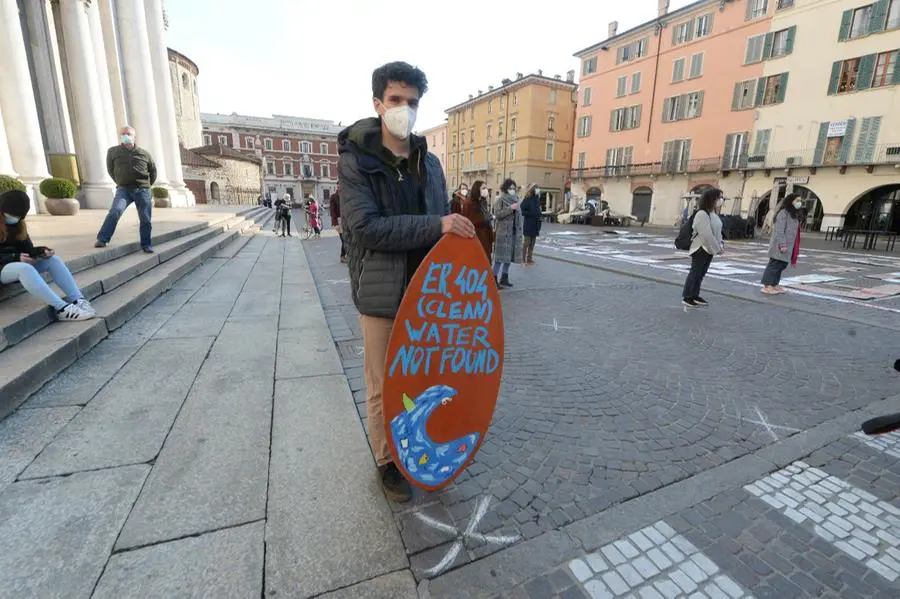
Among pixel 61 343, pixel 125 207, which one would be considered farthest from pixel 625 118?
pixel 61 343

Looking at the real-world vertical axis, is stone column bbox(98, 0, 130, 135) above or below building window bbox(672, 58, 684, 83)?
below

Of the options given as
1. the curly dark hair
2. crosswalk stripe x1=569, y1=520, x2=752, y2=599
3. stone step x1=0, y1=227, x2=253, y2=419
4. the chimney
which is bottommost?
crosswalk stripe x1=569, y1=520, x2=752, y2=599

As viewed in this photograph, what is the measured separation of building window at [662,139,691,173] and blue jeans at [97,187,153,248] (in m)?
32.0

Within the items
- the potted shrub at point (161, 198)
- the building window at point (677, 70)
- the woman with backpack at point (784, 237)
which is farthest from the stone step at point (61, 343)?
the building window at point (677, 70)

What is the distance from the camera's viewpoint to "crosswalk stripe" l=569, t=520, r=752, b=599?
166 cm

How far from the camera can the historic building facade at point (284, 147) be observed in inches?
2753

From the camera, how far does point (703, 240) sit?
6.07m

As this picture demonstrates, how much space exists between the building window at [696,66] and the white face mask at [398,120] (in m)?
34.7

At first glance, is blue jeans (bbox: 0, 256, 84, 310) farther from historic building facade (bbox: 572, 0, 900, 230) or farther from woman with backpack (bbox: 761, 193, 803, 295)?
historic building facade (bbox: 572, 0, 900, 230)

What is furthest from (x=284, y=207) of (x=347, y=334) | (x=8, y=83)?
(x=347, y=334)

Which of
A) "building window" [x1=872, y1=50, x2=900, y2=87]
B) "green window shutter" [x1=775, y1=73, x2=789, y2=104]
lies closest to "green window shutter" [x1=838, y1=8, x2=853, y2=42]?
"building window" [x1=872, y1=50, x2=900, y2=87]

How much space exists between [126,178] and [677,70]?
1364 inches

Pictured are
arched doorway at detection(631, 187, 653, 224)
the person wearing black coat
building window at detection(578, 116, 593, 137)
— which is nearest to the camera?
the person wearing black coat

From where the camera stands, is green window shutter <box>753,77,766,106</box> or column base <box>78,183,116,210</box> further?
green window shutter <box>753,77,766,106</box>
